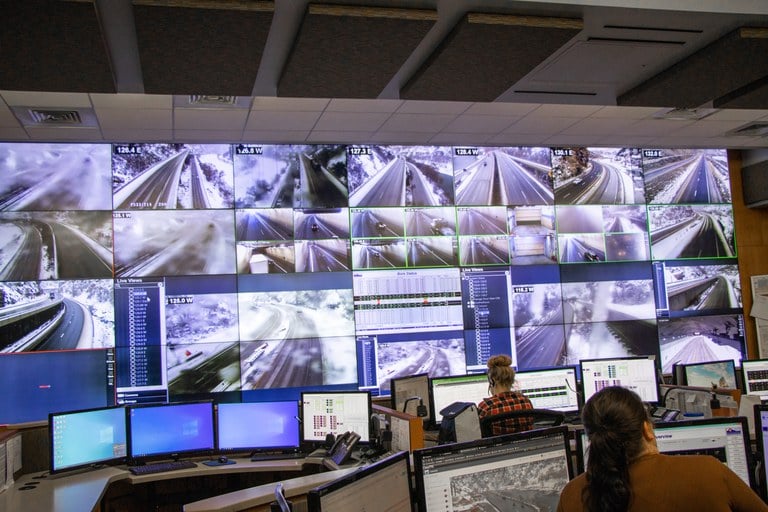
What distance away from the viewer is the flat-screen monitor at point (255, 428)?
456 cm

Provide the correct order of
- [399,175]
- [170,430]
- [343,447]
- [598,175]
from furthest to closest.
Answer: [598,175] → [399,175] → [170,430] → [343,447]

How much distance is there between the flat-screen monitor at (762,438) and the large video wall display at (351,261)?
4172mm

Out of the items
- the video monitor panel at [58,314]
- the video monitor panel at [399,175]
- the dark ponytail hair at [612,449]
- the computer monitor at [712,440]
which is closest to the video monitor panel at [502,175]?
the video monitor panel at [399,175]

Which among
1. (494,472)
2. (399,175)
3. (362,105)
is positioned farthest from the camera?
(399,175)

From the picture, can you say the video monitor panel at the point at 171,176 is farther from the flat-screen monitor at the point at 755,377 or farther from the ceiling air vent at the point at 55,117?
the flat-screen monitor at the point at 755,377

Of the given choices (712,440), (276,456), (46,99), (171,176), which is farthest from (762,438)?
(171,176)

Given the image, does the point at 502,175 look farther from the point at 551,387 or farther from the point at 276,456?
the point at 276,456

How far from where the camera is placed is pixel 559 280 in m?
7.00

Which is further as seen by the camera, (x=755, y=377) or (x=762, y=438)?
(x=755, y=377)

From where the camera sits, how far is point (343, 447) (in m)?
4.11

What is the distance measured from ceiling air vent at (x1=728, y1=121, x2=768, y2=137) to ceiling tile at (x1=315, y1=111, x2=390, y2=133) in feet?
11.7

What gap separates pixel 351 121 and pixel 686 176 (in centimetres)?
393

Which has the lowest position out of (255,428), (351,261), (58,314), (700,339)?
(255,428)

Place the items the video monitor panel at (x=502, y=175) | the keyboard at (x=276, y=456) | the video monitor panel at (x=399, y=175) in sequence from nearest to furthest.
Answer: the keyboard at (x=276, y=456) < the video monitor panel at (x=399, y=175) < the video monitor panel at (x=502, y=175)
